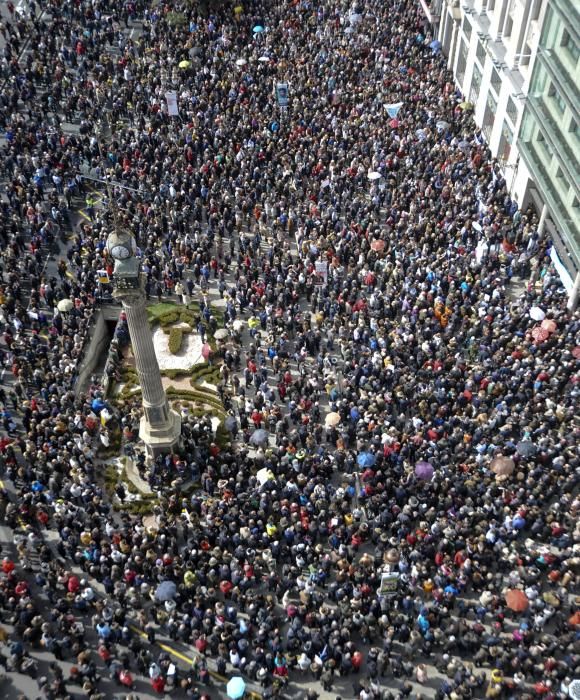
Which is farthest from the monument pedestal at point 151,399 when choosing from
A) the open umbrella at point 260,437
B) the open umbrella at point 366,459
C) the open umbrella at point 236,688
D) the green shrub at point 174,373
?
the open umbrella at point 236,688

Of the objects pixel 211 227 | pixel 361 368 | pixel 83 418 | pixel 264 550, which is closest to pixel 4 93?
pixel 211 227

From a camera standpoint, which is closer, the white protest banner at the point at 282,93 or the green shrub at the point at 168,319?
the green shrub at the point at 168,319

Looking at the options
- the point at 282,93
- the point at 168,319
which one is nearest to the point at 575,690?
the point at 168,319

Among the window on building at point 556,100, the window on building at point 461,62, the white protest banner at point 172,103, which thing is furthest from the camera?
the window on building at point 461,62

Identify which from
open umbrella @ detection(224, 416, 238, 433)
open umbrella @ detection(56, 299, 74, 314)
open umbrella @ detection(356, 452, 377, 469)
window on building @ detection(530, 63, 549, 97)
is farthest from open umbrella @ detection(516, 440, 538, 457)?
open umbrella @ detection(56, 299, 74, 314)

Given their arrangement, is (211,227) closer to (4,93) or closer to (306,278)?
(306,278)

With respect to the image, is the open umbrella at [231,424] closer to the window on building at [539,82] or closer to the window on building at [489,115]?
the window on building at [539,82]

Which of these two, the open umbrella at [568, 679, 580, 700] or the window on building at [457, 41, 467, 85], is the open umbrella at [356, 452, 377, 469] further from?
the window on building at [457, 41, 467, 85]
